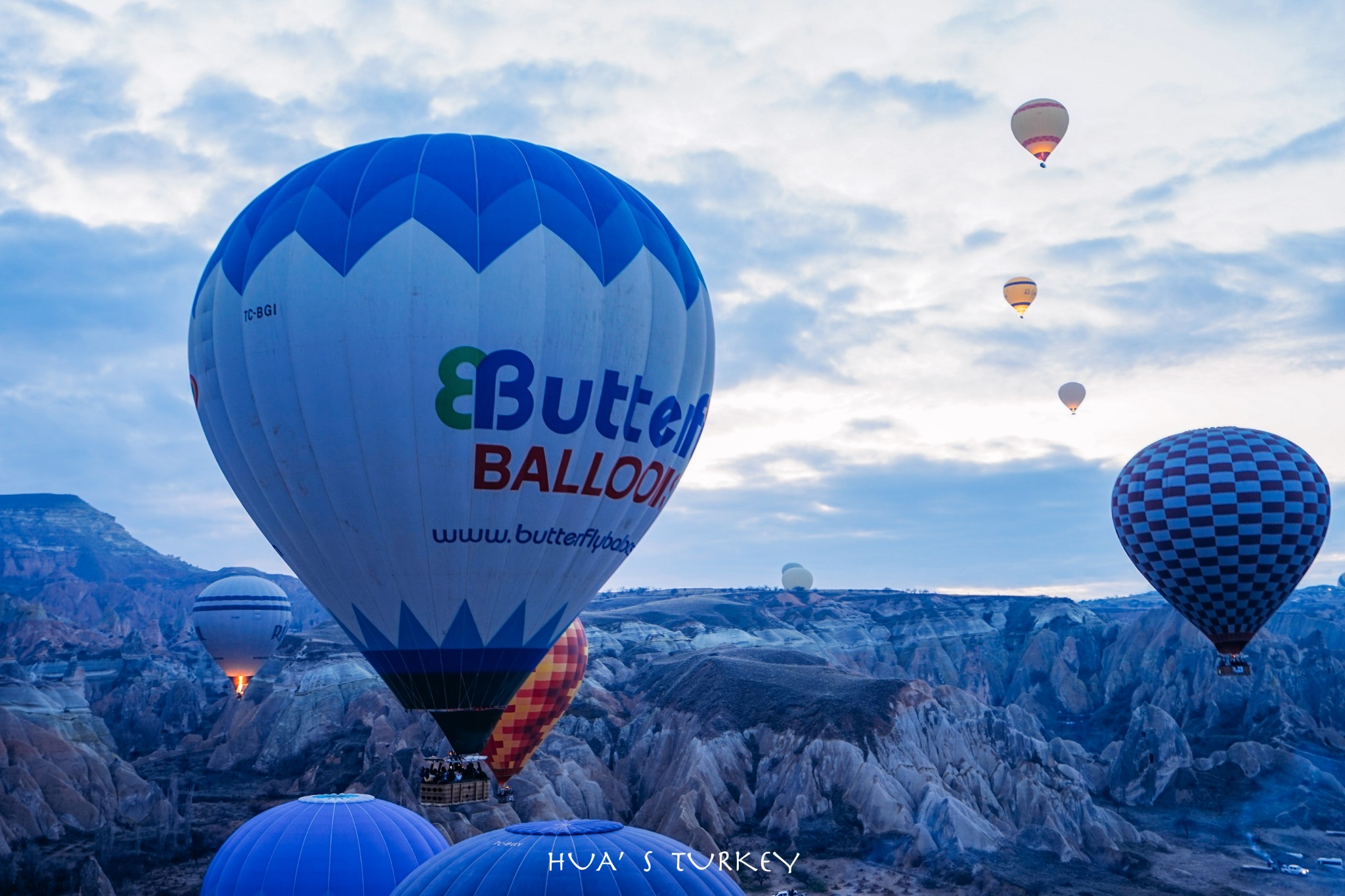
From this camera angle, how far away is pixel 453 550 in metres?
19.5

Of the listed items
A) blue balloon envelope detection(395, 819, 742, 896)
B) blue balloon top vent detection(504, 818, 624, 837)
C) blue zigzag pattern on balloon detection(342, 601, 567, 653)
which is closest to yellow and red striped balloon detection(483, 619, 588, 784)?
blue balloon top vent detection(504, 818, 624, 837)

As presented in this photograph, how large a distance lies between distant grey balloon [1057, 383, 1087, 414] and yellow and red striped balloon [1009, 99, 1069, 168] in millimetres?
22399

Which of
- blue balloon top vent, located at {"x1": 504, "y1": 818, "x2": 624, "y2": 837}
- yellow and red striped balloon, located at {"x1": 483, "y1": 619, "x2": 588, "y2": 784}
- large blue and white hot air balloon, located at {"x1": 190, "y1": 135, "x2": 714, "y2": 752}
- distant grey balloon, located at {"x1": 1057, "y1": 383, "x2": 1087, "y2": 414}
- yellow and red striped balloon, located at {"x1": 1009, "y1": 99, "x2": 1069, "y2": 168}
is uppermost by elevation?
yellow and red striped balloon, located at {"x1": 1009, "y1": 99, "x2": 1069, "y2": 168}

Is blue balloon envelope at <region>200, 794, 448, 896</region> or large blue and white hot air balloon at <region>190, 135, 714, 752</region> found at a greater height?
large blue and white hot air balloon at <region>190, 135, 714, 752</region>

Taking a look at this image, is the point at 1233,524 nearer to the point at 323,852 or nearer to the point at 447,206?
the point at 323,852

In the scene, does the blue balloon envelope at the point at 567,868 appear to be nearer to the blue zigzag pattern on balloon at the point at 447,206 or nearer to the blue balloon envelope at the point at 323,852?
the blue balloon envelope at the point at 323,852

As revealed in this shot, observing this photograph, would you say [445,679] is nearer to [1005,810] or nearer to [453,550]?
[453,550]

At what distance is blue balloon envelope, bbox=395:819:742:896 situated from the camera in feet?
65.5

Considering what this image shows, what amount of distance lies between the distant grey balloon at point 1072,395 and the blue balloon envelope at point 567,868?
1962 inches

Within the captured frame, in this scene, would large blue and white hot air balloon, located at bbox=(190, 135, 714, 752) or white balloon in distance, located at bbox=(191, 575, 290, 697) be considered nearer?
large blue and white hot air balloon, located at bbox=(190, 135, 714, 752)

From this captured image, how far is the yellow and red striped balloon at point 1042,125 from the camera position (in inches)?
1795

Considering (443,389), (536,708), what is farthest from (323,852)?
(443,389)

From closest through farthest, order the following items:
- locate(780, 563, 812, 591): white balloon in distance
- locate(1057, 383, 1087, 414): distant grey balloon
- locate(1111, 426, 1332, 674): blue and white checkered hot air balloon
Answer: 1. locate(1111, 426, 1332, 674): blue and white checkered hot air balloon
2. locate(1057, 383, 1087, 414): distant grey balloon
3. locate(780, 563, 812, 591): white balloon in distance

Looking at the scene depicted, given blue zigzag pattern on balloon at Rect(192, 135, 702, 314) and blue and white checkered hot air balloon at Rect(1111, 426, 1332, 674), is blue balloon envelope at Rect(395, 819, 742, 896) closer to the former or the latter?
blue zigzag pattern on balloon at Rect(192, 135, 702, 314)
